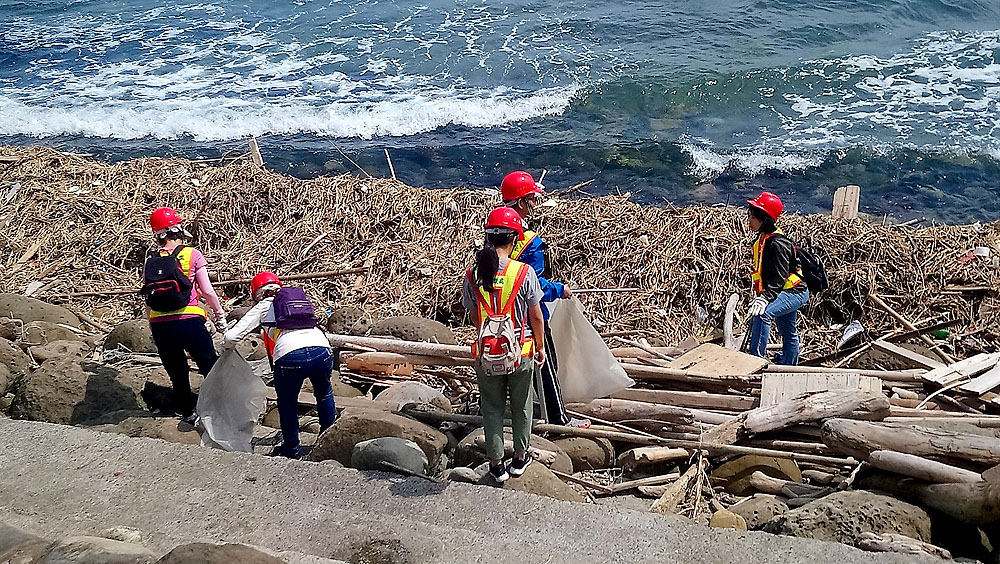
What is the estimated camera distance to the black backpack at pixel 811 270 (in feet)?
23.5

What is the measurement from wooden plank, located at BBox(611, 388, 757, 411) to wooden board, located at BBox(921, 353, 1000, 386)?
4.89 feet

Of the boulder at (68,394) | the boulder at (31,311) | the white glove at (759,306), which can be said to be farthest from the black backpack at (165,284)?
the white glove at (759,306)

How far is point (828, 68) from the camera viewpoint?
2209 cm

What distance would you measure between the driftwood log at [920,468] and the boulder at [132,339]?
6.10m

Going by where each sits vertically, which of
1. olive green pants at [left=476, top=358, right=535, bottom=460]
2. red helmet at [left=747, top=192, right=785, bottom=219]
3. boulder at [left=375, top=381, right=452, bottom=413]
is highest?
red helmet at [left=747, top=192, right=785, bottom=219]

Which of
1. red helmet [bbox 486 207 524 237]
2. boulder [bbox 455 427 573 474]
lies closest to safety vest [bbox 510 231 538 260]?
red helmet [bbox 486 207 524 237]

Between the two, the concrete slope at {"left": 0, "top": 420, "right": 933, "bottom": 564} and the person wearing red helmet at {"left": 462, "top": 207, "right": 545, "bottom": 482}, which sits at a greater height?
the person wearing red helmet at {"left": 462, "top": 207, "right": 545, "bottom": 482}

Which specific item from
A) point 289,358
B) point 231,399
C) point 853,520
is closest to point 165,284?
point 231,399

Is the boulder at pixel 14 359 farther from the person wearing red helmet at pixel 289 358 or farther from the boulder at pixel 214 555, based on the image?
the boulder at pixel 214 555

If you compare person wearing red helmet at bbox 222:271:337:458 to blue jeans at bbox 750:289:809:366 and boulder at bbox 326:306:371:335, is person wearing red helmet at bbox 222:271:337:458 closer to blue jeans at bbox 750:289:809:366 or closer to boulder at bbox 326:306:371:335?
boulder at bbox 326:306:371:335

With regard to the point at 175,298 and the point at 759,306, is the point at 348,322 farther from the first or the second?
the point at 759,306

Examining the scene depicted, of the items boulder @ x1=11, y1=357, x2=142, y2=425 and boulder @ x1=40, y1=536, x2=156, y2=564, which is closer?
boulder @ x1=40, y1=536, x2=156, y2=564

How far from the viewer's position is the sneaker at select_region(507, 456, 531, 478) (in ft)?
16.6

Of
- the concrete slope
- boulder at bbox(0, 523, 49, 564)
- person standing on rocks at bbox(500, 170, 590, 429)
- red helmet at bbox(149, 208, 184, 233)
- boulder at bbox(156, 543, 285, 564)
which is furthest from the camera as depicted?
red helmet at bbox(149, 208, 184, 233)
